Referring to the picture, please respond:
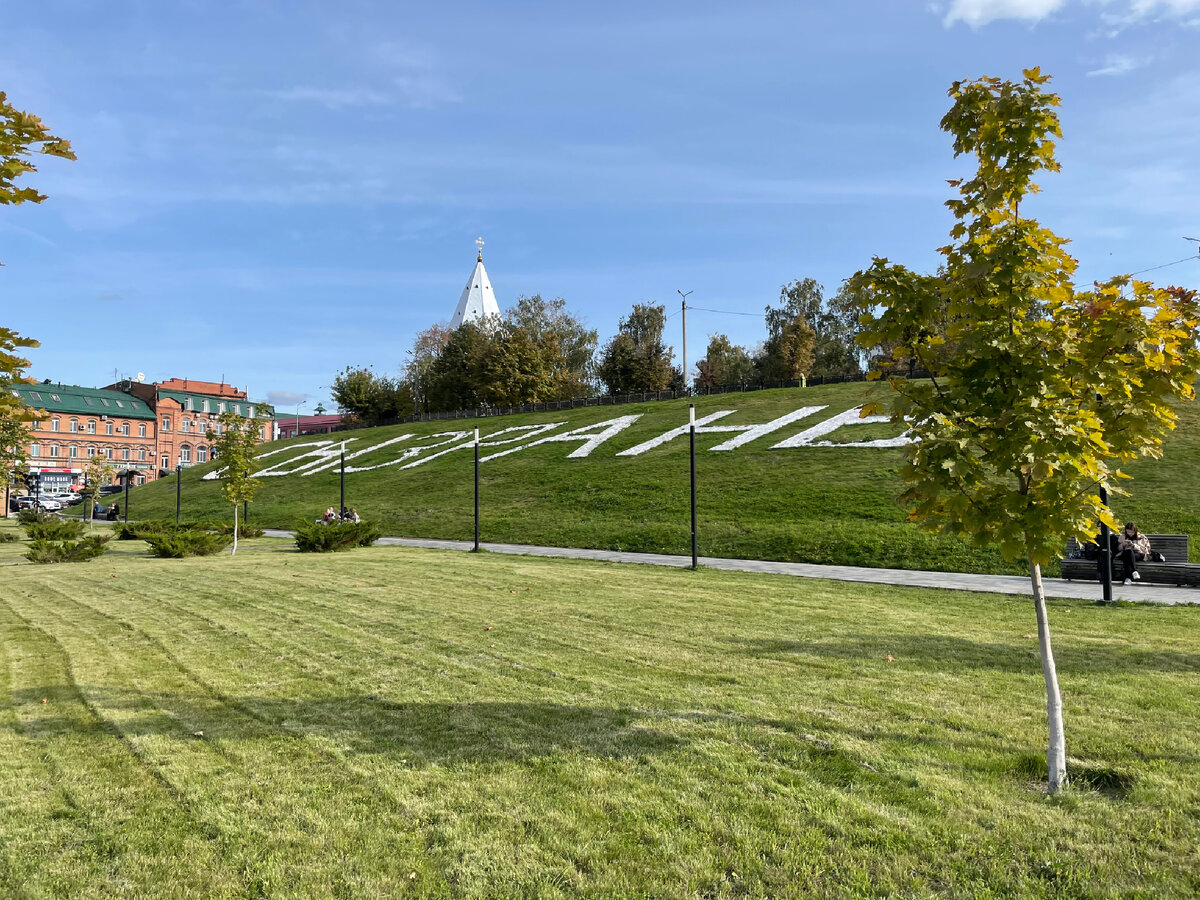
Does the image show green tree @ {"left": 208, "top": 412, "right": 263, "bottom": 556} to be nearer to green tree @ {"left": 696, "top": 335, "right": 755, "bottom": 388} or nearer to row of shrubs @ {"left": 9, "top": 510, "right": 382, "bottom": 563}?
row of shrubs @ {"left": 9, "top": 510, "right": 382, "bottom": 563}

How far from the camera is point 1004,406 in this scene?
467 centimetres

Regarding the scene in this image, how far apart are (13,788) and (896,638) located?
8747 mm

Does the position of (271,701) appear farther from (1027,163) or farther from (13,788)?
(1027,163)

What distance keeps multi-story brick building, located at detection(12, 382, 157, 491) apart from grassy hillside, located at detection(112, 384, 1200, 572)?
157 ft

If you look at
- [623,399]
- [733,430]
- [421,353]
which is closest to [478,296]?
[421,353]

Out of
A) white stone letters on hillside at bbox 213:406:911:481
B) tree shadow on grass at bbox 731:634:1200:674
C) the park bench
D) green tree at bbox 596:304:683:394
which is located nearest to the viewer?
tree shadow on grass at bbox 731:634:1200:674

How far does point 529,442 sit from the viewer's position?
4466 cm

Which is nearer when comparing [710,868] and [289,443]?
[710,868]

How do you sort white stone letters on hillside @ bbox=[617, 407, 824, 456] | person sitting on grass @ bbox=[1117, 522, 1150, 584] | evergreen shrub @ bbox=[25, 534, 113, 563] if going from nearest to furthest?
person sitting on grass @ bbox=[1117, 522, 1150, 584] → evergreen shrub @ bbox=[25, 534, 113, 563] → white stone letters on hillside @ bbox=[617, 407, 824, 456]

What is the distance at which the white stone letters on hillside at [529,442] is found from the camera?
33688mm

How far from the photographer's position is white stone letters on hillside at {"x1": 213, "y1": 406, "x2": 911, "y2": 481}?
3369 centimetres

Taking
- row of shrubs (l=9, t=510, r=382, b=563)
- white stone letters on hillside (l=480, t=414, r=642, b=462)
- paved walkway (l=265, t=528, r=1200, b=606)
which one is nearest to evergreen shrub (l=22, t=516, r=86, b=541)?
row of shrubs (l=9, t=510, r=382, b=563)

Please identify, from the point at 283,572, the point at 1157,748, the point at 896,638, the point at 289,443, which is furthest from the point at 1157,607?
the point at 289,443

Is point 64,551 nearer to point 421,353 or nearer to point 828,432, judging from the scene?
point 828,432
